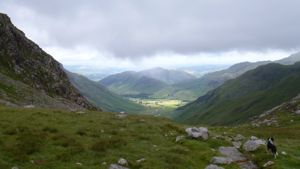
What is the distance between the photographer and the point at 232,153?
35469 millimetres

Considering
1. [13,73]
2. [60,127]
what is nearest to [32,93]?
[13,73]

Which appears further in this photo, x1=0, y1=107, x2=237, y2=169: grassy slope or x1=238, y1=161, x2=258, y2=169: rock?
x1=238, y1=161, x2=258, y2=169: rock

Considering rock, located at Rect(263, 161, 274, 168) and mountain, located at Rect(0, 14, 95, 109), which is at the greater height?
mountain, located at Rect(0, 14, 95, 109)

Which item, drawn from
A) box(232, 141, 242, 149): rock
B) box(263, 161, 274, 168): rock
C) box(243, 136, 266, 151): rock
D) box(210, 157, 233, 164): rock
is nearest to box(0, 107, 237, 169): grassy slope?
box(210, 157, 233, 164): rock

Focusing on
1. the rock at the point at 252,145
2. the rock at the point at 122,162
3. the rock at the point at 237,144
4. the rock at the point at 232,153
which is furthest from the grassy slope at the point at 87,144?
the rock at the point at 252,145

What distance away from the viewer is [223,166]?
31.4 metres

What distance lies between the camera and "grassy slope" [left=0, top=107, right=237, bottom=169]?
28375 mm

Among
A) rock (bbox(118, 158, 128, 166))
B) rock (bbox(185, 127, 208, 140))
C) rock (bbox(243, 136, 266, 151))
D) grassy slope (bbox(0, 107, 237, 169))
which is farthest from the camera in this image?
rock (bbox(185, 127, 208, 140))

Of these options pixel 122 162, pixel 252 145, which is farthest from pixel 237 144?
pixel 122 162

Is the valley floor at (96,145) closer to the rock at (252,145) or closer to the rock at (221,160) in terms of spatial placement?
the rock at (221,160)

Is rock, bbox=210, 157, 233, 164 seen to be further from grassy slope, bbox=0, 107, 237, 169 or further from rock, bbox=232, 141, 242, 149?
rock, bbox=232, 141, 242, 149

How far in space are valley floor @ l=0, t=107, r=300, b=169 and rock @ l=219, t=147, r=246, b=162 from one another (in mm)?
733

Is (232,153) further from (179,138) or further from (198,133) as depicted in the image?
(179,138)

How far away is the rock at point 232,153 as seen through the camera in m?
34.1
